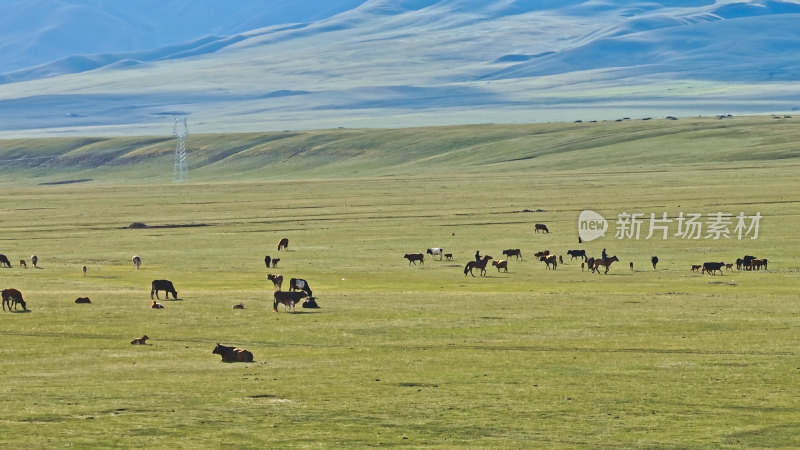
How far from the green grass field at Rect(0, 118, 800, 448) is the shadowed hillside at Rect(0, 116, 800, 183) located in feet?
185

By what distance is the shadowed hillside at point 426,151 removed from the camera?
479ft

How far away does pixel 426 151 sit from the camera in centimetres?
17075

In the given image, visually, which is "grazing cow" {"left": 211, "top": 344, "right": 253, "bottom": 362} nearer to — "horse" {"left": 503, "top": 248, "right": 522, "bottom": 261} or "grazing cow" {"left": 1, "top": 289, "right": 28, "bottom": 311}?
"grazing cow" {"left": 1, "top": 289, "right": 28, "bottom": 311}

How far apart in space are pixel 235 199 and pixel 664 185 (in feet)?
120

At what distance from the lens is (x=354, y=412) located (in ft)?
72.4

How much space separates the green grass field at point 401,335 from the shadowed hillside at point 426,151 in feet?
185

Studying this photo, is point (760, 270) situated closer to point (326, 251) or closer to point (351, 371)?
point (326, 251)

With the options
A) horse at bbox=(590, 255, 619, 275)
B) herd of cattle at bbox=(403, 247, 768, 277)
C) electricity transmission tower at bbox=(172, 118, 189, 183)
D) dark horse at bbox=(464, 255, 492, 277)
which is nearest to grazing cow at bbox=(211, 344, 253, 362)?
herd of cattle at bbox=(403, 247, 768, 277)

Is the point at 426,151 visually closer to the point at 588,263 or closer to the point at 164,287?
the point at 588,263

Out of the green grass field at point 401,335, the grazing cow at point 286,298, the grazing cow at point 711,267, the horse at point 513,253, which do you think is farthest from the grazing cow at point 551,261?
the grazing cow at point 286,298

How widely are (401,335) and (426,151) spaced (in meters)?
139

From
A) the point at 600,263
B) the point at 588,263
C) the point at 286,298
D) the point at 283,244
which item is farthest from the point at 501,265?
the point at 286,298

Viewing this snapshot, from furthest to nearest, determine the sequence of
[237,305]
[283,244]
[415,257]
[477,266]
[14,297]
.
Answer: [283,244] → [415,257] → [477,266] → [237,305] → [14,297]

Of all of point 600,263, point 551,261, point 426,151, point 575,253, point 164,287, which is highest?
point 426,151
